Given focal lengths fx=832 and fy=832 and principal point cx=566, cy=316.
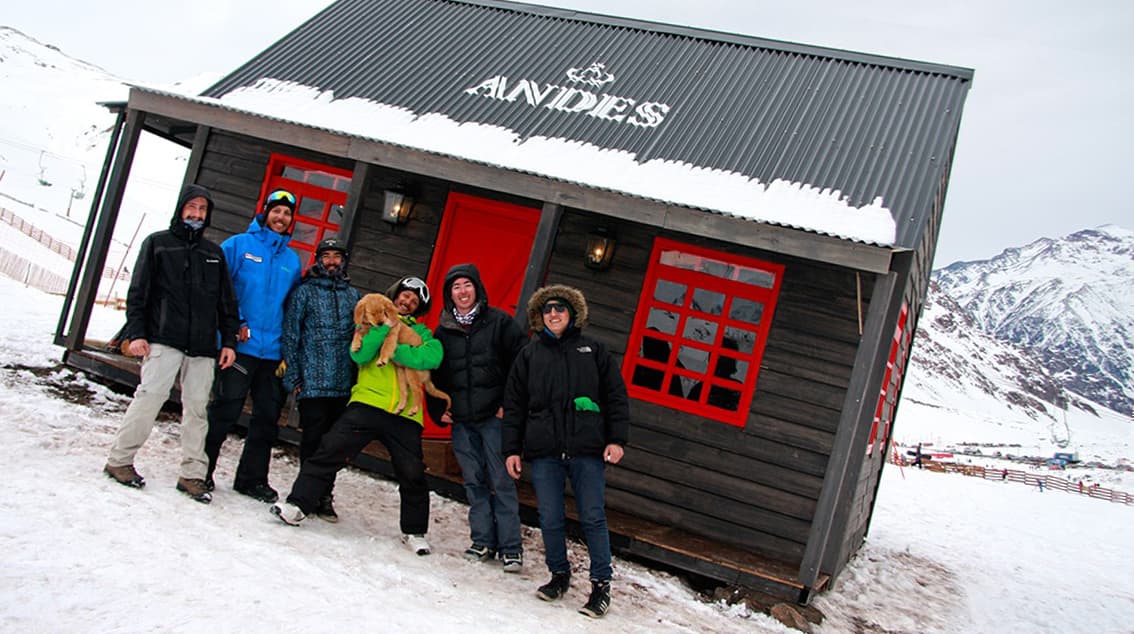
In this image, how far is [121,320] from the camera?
14172 millimetres

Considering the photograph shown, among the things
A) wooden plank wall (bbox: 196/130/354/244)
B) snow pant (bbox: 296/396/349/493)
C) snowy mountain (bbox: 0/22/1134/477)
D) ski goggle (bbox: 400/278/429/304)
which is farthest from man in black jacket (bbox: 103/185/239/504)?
snowy mountain (bbox: 0/22/1134/477)

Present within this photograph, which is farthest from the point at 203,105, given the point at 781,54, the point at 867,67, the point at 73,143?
the point at 73,143

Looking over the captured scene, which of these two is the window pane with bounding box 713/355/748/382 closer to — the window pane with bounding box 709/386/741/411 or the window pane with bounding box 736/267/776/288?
the window pane with bounding box 709/386/741/411

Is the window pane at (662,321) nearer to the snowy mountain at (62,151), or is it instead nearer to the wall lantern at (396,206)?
the wall lantern at (396,206)

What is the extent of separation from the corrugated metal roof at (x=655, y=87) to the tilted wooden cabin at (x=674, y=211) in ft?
0.10

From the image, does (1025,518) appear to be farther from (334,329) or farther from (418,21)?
(334,329)

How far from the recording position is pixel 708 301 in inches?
271

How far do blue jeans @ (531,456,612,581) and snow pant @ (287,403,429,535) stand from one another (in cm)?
68

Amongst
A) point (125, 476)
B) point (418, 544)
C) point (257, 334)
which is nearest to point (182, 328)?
point (257, 334)

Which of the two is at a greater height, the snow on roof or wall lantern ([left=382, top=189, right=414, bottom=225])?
the snow on roof

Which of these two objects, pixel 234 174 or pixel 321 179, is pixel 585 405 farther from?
pixel 234 174

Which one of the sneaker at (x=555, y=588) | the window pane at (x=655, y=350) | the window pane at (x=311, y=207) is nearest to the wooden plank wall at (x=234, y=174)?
the window pane at (x=311, y=207)

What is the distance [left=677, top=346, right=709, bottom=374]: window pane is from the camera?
686 cm

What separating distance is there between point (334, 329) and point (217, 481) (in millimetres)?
1296
